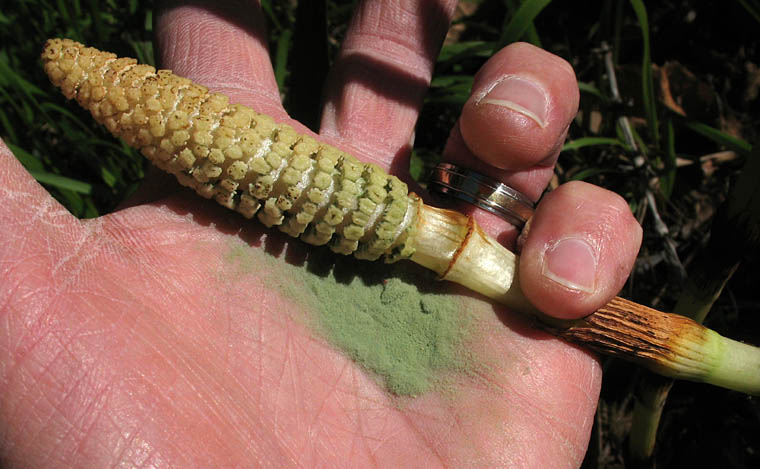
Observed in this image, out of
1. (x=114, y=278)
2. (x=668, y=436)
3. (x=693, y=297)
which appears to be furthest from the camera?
(x=668, y=436)

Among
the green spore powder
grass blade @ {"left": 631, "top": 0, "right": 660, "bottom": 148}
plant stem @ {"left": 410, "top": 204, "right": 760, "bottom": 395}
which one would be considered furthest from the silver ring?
grass blade @ {"left": 631, "top": 0, "right": 660, "bottom": 148}

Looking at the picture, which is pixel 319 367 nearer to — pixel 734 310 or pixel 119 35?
pixel 734 310

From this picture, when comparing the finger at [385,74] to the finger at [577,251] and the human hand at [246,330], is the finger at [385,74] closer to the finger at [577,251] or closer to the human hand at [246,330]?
the human hand at [246,330]

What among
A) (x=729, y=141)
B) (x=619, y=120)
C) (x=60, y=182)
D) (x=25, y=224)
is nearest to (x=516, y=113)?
(x=729, y=141)

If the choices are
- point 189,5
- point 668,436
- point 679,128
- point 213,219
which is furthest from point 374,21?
point 668,436

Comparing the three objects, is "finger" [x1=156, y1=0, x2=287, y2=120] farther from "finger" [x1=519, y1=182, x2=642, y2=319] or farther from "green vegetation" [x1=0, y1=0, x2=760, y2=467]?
"finger" [x1=519, y1=182, x2=642, y2=319]
